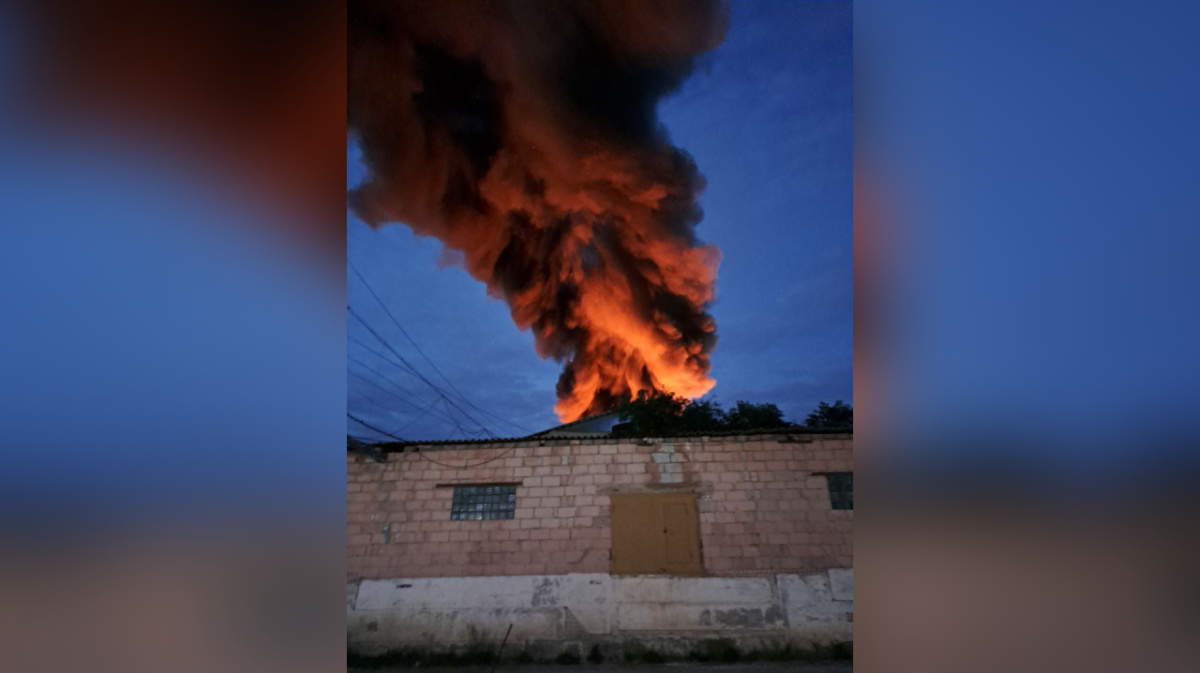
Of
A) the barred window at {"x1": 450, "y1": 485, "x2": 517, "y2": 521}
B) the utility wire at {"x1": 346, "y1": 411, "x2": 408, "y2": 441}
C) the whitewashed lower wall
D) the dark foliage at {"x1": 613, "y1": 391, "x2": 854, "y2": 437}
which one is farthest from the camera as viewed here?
the dark foliage at {"x1": 613, "y1": 391, "x2": 854, "y2": 437}

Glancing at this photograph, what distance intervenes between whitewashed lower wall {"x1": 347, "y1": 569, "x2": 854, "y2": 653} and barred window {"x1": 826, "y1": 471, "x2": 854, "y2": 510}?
98 centimetres

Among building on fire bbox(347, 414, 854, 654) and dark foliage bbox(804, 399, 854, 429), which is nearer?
Answer: building on fire bbox(347, 414, 854, 654)

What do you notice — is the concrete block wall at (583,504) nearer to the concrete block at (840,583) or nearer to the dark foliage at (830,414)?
the concrete block at (840,583)

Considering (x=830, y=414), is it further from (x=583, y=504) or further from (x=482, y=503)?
(x=482, y=503)

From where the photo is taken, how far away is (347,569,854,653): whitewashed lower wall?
883 cm

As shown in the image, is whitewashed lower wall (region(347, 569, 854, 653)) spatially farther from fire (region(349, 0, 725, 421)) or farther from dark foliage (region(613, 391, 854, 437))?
fire (region(349, 0, 725, 421))

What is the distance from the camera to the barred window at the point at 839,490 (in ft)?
31.3

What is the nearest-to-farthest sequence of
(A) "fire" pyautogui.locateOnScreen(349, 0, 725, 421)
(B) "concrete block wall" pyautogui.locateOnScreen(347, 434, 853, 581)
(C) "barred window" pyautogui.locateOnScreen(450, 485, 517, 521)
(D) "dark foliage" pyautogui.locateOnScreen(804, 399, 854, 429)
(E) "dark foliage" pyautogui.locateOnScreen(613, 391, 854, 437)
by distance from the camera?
1. (A) "fire" pyautogui.locateOnScreen(349, 0, 725, 421)
2. (B) "concrete block wall" pyautogui.locateOnScreen(347, 434, 853, 581)
3. (C) "barred window" pyautogui.locateOnScreen(450, 485, 517, 521)
4. (D) "dark foliage" pyautogui.locateOnScreen(804, 399, 854, 429)
5. (E) "dark foliage" pyautogui.locateOnScreen(613, 391, 854, 437)

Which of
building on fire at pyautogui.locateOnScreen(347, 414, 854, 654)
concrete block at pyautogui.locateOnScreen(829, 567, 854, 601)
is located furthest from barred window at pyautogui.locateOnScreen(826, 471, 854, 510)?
concrete block at pyautogui.locateOnScreen(829, 567, 854, 601)

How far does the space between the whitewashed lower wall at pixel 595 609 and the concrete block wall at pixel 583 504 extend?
0.64 ft

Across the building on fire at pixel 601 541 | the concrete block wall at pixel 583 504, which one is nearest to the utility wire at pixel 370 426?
the building on fire at pixel 601 541
